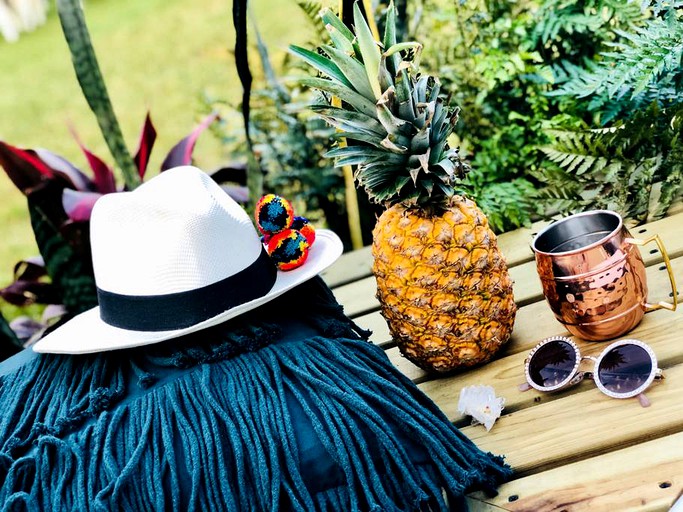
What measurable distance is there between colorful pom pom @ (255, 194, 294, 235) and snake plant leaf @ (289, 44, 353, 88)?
27 centimetres

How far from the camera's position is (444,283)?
1.65 metres

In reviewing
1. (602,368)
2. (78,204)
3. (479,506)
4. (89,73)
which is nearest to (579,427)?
(602,368)

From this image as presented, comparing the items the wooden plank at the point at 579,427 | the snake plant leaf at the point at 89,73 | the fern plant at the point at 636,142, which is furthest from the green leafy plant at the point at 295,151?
the wooden plank at the point at 579,427

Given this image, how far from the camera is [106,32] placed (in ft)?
23.7

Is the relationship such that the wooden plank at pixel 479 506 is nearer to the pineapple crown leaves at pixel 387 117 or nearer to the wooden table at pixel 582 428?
the wooden table at pixel 582 428

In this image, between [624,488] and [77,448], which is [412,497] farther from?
[77,448]

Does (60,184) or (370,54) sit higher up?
(370,54)

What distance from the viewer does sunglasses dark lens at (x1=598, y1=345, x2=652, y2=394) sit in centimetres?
149

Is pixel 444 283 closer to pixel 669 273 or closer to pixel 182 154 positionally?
pixel 669 273

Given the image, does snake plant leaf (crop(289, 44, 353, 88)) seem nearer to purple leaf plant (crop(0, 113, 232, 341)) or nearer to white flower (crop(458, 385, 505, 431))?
white flower (crop(458, 385, 505, 431))

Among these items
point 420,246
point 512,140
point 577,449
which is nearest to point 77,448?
point 420,246

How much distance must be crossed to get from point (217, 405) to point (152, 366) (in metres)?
0.21

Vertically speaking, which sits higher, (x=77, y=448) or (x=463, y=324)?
(x=77, y=448)

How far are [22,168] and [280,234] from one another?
1.24m
